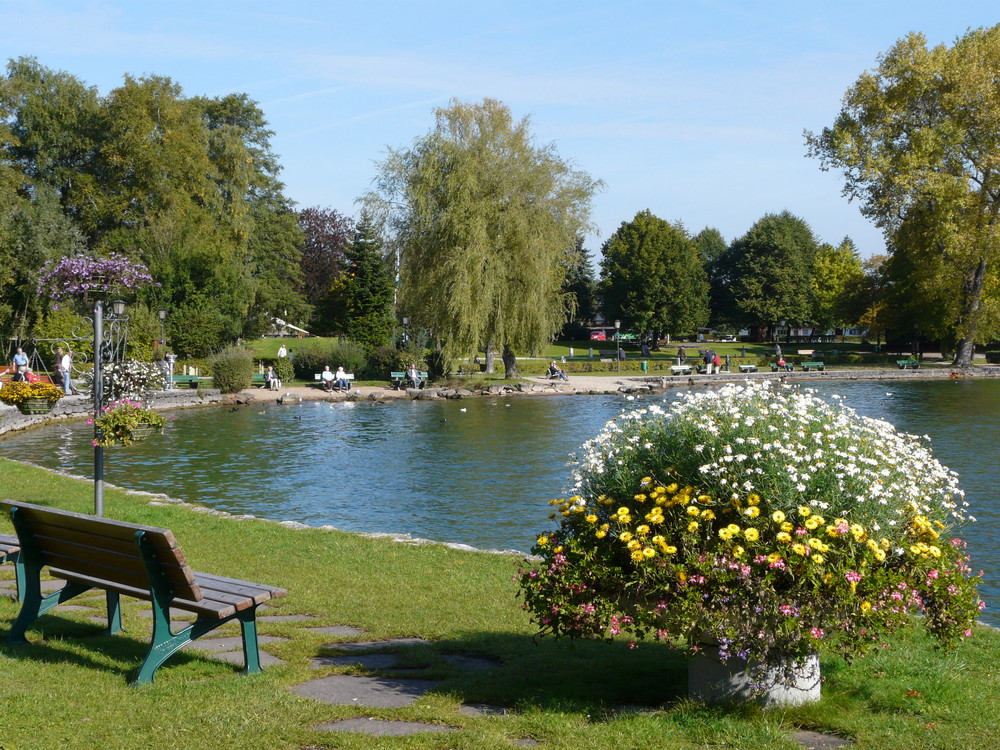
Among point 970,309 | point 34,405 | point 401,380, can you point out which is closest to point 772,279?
point 970,309

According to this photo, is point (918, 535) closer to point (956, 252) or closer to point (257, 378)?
point (257, 378)

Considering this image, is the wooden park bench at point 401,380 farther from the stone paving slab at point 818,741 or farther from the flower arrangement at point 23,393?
the stone paving slab at point 818,741

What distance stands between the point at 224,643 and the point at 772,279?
273ft

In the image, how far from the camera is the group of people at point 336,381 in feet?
143

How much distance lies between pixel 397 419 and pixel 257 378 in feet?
43.3

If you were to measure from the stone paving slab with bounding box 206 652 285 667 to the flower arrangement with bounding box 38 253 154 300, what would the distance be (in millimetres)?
13094

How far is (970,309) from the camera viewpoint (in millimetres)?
55219

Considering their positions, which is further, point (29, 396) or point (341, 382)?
point (341, 382)

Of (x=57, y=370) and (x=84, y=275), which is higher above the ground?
(x=84, y=275)

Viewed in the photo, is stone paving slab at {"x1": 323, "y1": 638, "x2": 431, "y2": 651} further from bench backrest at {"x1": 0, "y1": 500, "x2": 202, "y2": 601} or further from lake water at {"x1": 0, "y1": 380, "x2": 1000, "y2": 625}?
lake water at {"x1": 0, "y1": 380, "x2": 1000, "y2": 625}

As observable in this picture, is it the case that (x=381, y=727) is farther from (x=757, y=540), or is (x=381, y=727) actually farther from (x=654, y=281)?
(x=654, y=281)

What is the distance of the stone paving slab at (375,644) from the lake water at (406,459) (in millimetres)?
6084

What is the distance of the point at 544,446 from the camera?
25.7m

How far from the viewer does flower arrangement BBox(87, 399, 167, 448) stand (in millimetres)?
12906
